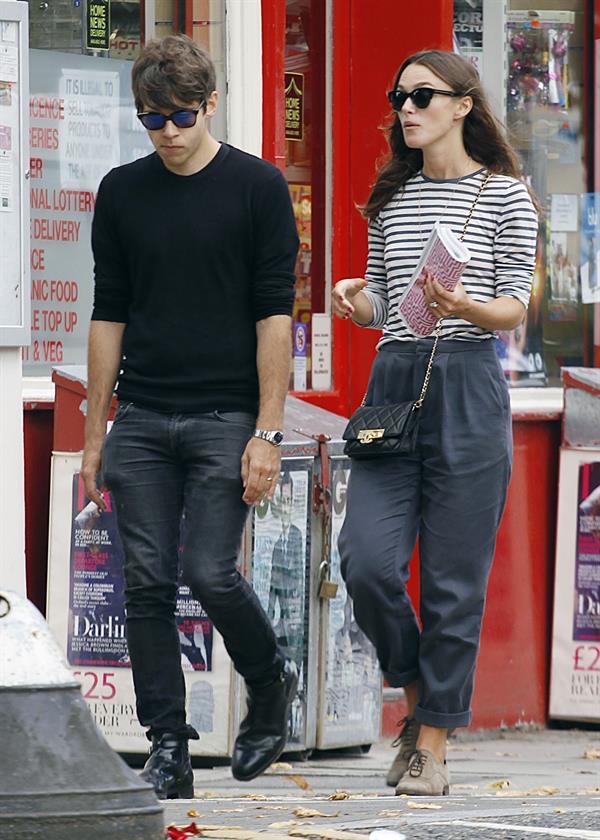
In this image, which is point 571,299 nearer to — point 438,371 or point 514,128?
point 514,128

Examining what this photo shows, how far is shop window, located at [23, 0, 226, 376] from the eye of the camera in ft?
23.9

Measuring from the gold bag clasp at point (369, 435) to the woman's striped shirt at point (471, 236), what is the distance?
28cm

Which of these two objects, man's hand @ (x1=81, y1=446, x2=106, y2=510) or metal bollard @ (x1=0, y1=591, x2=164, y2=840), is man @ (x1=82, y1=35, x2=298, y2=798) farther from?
metal bollard @ (x1=0, y1=591, x2=164, y2=840)

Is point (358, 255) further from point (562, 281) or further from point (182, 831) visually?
point (182, 831)

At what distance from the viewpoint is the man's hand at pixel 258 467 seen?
5.52 meters

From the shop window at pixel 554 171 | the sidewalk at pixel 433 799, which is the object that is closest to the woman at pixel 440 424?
the sidewalk at pixel 433 799

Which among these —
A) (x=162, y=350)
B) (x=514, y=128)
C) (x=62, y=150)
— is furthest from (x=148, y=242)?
(x=514, y=128)

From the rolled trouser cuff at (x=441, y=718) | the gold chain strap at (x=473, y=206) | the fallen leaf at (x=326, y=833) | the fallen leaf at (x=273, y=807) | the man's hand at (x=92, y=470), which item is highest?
the gold chain strap at (x=473, y=206)

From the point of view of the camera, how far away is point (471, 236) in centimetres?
562

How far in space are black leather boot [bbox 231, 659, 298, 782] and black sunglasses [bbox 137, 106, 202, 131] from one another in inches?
60.1

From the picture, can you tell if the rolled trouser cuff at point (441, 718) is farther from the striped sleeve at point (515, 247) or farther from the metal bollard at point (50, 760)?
the metal bollard at point (50, 760)

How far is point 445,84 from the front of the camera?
18.9 feet

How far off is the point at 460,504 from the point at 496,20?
131 inches

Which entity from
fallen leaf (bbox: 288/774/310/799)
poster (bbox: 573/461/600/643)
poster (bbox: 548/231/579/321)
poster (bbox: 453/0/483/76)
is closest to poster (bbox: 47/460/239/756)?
fallen leaf (bbox: 288/774/310/799)
